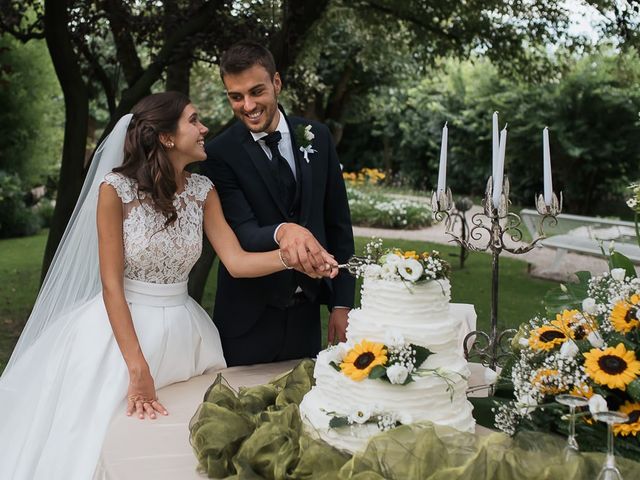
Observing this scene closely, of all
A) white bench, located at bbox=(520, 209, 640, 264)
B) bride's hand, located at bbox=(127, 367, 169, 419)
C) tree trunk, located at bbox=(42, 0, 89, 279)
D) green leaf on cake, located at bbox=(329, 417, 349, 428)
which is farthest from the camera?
white bench, located at bbox=(520, 209, 640, 264)

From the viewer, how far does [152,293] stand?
3279mm

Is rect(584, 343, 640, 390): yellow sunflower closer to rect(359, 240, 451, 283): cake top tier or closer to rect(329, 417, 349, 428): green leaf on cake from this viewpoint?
rect(359, 240, 451, 283): cake top tier

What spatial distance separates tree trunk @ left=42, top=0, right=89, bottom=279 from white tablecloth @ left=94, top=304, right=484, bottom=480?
4258mm

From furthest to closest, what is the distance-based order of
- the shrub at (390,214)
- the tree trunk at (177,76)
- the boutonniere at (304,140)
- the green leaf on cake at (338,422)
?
the shrub at (390,214) → the tree trunk at (177,76) → the boutonniere at (304,140) → the green leaf on cake at (338,422)

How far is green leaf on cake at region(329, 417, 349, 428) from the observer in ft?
7.07

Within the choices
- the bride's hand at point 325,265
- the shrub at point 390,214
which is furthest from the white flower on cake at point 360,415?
the shrub at point 390,214

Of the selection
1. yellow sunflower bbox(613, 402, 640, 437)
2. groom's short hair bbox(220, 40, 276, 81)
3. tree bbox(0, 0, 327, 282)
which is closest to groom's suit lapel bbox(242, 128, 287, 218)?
groom's short hair bbox(220, 40, 276, 81)

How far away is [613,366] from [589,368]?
6 cm

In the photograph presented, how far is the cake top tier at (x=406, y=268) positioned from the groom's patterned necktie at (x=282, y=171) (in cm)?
105

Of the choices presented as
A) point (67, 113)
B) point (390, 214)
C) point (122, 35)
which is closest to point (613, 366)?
point (67, 113)

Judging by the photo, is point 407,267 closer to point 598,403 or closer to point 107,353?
point 598,403

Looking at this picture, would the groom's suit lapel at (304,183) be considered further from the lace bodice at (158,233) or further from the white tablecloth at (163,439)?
the white tablecloth at (163,439)

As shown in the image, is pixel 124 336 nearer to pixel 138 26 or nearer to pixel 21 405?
pixel 21 405

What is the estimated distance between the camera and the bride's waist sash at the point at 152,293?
325 centimetres
